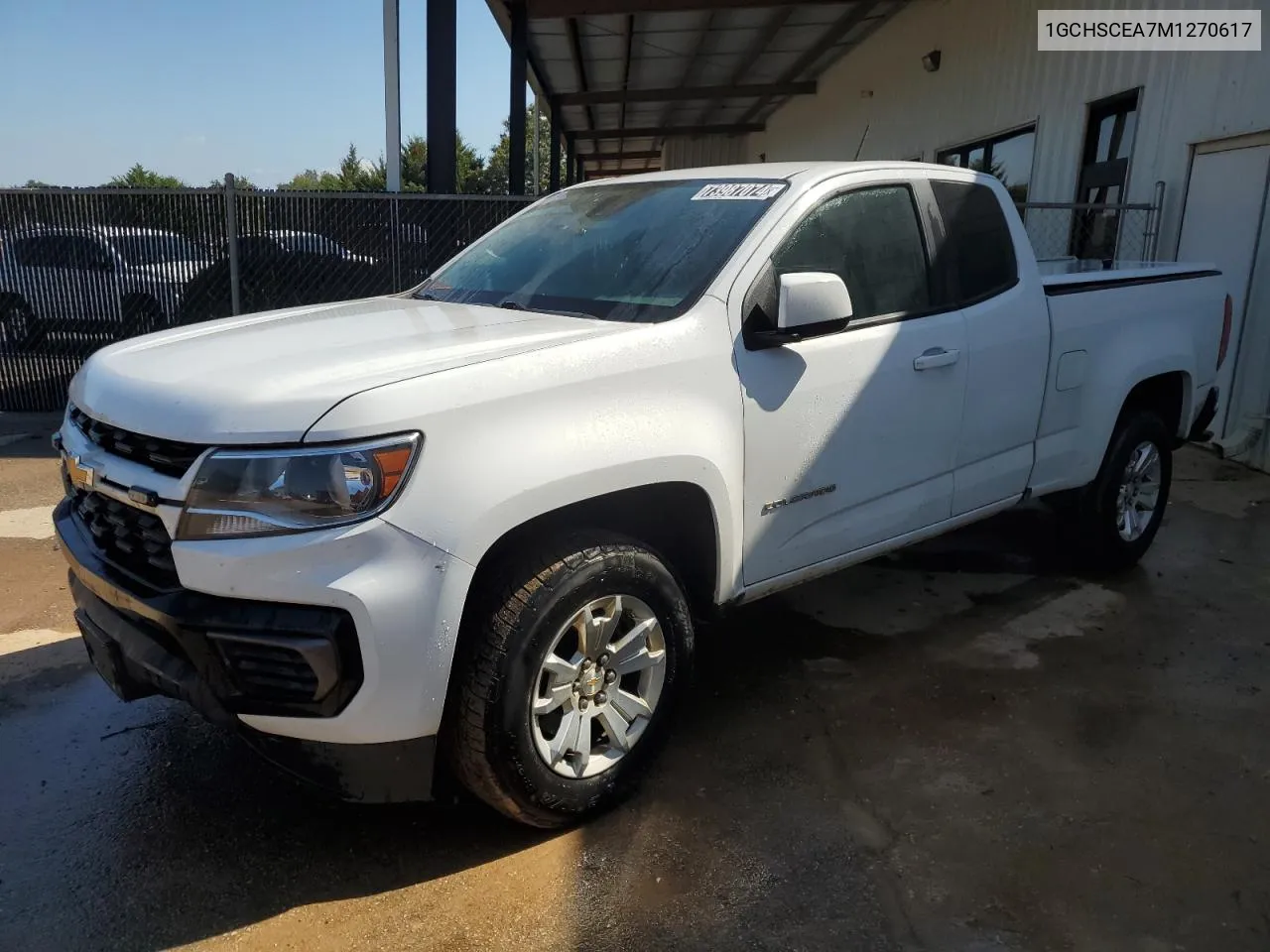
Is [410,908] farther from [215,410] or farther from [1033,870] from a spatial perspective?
[1033,870]

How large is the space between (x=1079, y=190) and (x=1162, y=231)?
5.88 ft

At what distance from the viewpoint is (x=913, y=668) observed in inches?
150

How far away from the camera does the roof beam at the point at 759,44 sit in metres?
13.5

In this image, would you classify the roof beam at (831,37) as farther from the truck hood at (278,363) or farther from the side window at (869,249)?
the truck hood at (278,363)

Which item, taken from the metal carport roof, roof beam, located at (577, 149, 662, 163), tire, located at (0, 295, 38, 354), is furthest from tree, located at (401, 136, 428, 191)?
tire, located at (0, 295, 38, 354)

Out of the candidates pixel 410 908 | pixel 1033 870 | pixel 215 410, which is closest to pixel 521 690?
pixel 410 908

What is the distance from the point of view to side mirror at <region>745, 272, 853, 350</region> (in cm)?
285

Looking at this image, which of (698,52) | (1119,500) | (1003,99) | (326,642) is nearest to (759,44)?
(698,52)

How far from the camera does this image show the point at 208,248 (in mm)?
8133

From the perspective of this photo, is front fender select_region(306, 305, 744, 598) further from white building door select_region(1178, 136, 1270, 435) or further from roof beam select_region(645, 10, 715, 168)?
roof beam select_region(645, 10, 715, 168)

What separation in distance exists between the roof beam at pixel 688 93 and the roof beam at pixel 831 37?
22cm

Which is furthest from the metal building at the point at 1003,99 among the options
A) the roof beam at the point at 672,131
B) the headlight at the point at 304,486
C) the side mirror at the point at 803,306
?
the headlight at the point at 304,486

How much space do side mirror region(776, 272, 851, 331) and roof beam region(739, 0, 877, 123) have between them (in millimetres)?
11043

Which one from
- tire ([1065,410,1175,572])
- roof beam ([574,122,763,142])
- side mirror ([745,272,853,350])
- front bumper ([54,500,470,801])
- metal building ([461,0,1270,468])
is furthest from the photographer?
roof beam ([574,122,763,142])
